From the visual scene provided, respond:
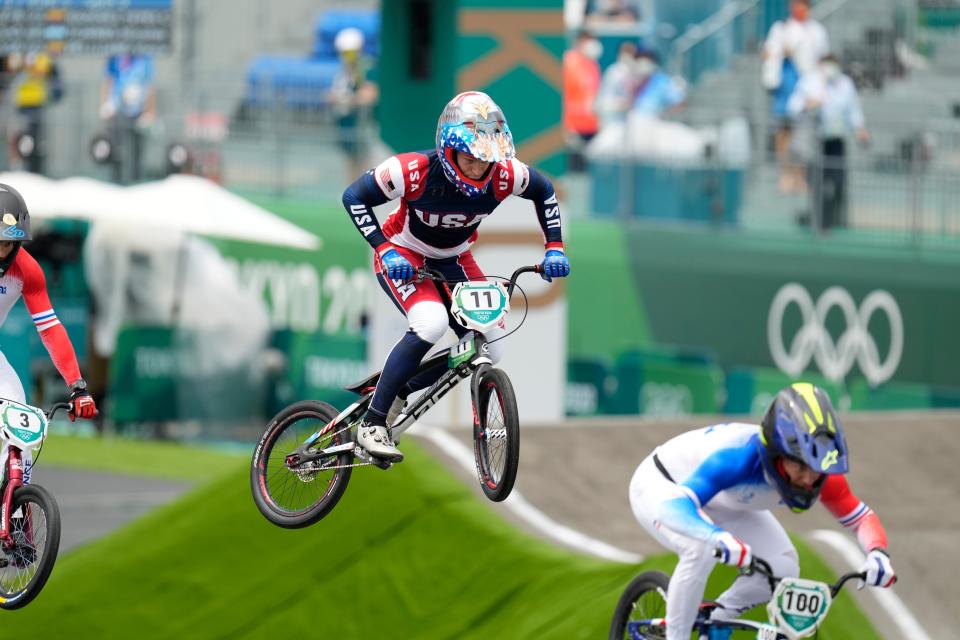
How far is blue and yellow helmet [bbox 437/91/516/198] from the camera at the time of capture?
10.5 meters

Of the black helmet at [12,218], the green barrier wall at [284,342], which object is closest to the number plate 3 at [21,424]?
the black helmet at [12,218]

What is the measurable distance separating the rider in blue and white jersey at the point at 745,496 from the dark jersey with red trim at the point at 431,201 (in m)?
1.48

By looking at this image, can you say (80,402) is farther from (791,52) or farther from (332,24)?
(332,24)

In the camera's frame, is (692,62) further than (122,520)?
Yes

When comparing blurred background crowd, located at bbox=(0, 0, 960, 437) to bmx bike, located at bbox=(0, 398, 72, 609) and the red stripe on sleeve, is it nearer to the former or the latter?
the red stripe on sleeve

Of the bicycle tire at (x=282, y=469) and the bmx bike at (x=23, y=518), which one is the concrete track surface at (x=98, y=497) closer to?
the bicycle tire at (x=282, y=469)

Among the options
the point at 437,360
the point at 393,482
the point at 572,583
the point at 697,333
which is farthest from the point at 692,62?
the point at 437,360

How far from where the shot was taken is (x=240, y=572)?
16641 millimetres

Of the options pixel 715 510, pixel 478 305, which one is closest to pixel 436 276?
pixel 478 305

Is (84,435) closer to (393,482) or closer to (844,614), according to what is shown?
(393,482)

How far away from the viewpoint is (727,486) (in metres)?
10.8

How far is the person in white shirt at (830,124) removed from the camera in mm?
21578

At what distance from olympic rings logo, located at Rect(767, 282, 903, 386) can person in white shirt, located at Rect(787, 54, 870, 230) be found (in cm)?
86

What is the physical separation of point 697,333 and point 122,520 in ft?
24.0
